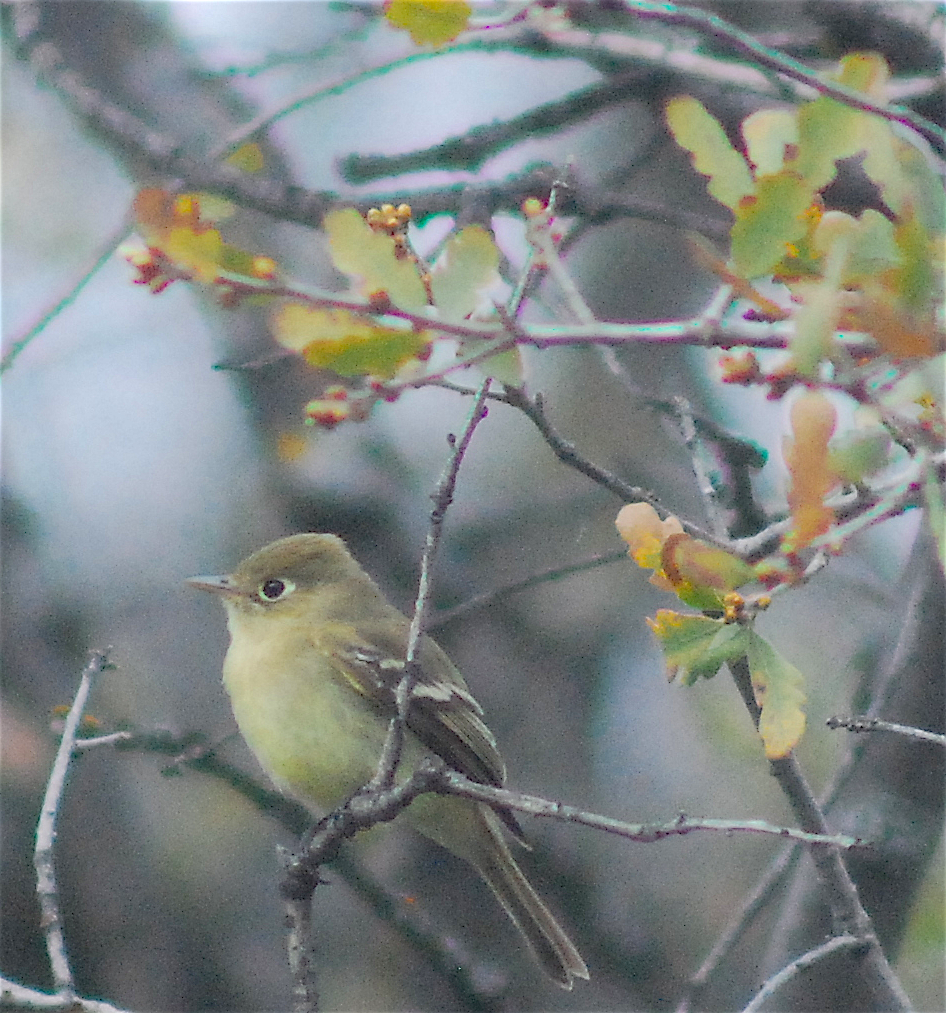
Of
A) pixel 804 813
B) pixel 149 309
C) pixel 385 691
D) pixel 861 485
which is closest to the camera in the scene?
pixel 861 485

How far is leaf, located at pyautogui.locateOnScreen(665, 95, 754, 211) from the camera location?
55 centimetres

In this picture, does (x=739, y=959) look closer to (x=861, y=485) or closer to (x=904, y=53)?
(x=861, y=485)

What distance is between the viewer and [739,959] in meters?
1.34

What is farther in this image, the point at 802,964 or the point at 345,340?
the point at 802,964

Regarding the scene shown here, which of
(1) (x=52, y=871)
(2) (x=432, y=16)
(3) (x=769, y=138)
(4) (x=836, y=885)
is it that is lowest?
(4) (x=836, y=885)

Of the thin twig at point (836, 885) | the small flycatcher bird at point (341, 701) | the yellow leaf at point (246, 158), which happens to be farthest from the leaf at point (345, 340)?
the yellow leaf at point (246, 158)

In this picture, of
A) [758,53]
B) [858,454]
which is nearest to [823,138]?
[758,53]

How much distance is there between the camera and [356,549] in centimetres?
143

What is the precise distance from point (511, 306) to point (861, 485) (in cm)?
20

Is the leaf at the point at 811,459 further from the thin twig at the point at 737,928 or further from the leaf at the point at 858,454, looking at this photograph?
the thin twig at the point at 737,928

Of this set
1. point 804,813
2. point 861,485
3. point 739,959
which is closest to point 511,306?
point 861,485

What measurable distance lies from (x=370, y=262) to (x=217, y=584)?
0.84 m

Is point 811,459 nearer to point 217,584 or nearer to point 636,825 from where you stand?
point 636,825

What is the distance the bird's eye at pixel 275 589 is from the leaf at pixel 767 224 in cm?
88
